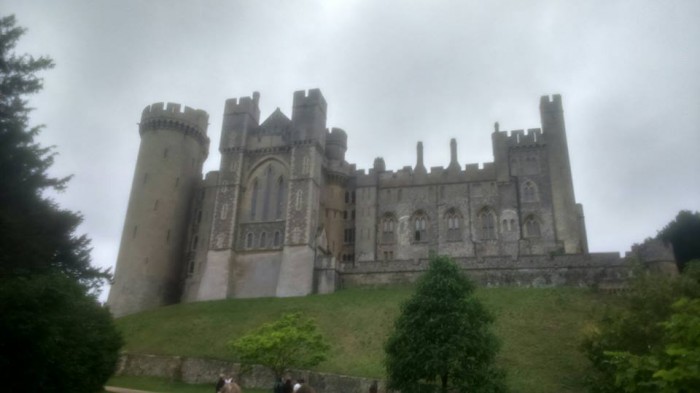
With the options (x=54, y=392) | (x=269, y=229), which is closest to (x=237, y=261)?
(x=269, y=229)

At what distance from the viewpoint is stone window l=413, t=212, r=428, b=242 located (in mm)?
58250

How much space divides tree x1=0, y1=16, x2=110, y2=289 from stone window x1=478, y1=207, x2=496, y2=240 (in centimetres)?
4102

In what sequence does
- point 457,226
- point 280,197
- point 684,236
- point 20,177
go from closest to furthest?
point 20,177, point 684,236, point 280,197, point 457,226

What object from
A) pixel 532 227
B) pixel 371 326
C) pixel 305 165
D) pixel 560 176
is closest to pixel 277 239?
pixel 305 165

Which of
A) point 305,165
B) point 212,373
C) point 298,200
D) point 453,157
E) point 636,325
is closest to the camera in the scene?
point 636,325

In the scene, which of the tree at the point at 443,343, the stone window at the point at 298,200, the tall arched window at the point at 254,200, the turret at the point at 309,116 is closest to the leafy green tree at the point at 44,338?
the tree at the point at 443,343

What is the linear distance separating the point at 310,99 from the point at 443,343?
37988mm

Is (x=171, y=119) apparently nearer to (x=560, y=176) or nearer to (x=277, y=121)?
(x=277, y=121)

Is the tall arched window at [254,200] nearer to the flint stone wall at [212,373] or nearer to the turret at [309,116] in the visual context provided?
the turret at [309,116]

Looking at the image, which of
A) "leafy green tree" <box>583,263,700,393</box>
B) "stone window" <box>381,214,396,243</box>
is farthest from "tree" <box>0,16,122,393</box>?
"stone window" <box>381,214,396,243</box>

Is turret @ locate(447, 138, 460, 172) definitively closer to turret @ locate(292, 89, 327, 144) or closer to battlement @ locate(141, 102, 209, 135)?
turret @ locate(292, 89, 327, 144)

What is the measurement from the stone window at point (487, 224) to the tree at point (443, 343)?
32.1 m

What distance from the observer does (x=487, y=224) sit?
56.6 metres

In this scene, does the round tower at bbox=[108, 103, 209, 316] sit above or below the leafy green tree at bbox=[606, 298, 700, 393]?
above
